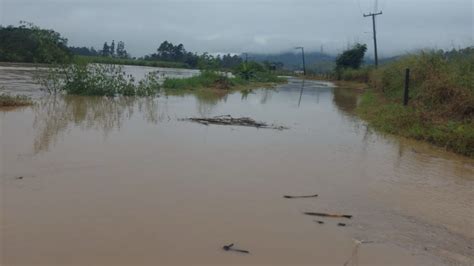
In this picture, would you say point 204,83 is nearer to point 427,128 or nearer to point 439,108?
point 439,108

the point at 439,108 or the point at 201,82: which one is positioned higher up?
the point at 201,82

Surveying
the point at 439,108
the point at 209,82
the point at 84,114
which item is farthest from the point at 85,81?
the point at 439,108

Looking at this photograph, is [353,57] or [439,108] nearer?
[439,108]

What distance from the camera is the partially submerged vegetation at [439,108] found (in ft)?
31.9

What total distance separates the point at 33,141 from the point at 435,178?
6.87 meters

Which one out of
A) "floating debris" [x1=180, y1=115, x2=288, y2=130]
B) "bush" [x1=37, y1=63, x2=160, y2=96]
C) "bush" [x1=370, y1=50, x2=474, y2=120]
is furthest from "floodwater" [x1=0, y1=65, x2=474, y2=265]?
"bush" [x1=37, y1=63, x2=160, y2=96]

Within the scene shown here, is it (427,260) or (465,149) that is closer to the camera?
(427,260)

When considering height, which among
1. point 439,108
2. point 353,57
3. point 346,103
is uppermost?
point 353,57

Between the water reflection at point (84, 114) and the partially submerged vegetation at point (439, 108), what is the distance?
21.8 feet

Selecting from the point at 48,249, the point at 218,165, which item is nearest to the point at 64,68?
the point at 218,165

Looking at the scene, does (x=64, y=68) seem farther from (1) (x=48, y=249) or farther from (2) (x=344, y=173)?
(1) (x=48, y=249)

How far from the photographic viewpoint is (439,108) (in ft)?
39.5

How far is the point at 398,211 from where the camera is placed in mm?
5246

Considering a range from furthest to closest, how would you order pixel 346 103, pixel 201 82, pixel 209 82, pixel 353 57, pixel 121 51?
pixel 121 51 → pixel 353 57 → pixel 209 82 → pixel 201 82 → pixel 346 103
